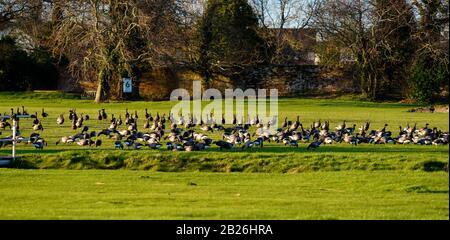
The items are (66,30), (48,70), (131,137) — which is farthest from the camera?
(48,70)

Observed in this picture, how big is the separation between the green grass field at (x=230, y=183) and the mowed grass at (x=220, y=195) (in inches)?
0.9

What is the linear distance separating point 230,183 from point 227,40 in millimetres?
54577

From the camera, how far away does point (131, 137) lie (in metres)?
28.3

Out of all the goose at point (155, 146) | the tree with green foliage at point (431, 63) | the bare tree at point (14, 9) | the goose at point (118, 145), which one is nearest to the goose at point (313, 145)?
the goose at point (155, 146)

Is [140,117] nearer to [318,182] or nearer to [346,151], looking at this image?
[346,151]

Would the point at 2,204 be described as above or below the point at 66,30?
below

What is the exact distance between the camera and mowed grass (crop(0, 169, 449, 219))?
49.4 feet

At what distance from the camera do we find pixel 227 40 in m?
75.3

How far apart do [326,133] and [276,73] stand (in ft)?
152

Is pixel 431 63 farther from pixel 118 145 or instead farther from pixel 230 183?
pixel 230 183

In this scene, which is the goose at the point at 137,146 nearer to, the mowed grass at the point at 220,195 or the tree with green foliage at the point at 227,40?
the mowed grass at the point at 220,195

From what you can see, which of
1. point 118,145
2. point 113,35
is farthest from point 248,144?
point 113,35

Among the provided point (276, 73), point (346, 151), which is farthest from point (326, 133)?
point (276, 73)

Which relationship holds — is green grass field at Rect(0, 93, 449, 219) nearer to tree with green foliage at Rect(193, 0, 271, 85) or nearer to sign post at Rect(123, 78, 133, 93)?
sign post at Rect(123, 78, 133, 93)
